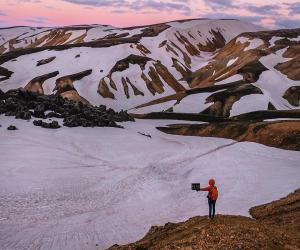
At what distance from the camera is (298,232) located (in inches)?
845

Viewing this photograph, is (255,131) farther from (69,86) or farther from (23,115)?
(69,86)

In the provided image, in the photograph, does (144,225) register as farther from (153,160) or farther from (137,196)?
(153,160)

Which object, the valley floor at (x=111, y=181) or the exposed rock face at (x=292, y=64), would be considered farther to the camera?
the exposed rock face at (x=292, y=64)

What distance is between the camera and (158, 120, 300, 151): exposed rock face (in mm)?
60656

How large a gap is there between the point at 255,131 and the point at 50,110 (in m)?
30.8

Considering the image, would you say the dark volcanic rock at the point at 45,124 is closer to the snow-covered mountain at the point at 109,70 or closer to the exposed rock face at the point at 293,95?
the snow-covered mountain at the point at 109,70

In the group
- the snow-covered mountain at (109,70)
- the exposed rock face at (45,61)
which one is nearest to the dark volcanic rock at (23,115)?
the snow-covered mountain at (109,70)

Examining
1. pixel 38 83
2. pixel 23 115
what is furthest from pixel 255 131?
pixel 38 83

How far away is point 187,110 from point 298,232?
79.4 m

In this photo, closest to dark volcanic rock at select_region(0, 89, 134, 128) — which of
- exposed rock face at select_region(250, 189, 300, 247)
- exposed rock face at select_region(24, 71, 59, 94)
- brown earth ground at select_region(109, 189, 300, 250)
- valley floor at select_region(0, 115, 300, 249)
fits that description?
valley floor at select_region(0, 115, 300, 249)

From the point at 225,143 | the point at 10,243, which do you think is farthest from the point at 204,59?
the point at 10,243

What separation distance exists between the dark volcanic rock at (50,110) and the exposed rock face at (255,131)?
12.4 m

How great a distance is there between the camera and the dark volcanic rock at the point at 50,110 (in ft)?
206

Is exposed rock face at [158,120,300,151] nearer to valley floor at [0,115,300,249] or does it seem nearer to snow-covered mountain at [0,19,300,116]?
valley floor at [0,115,300,249]
